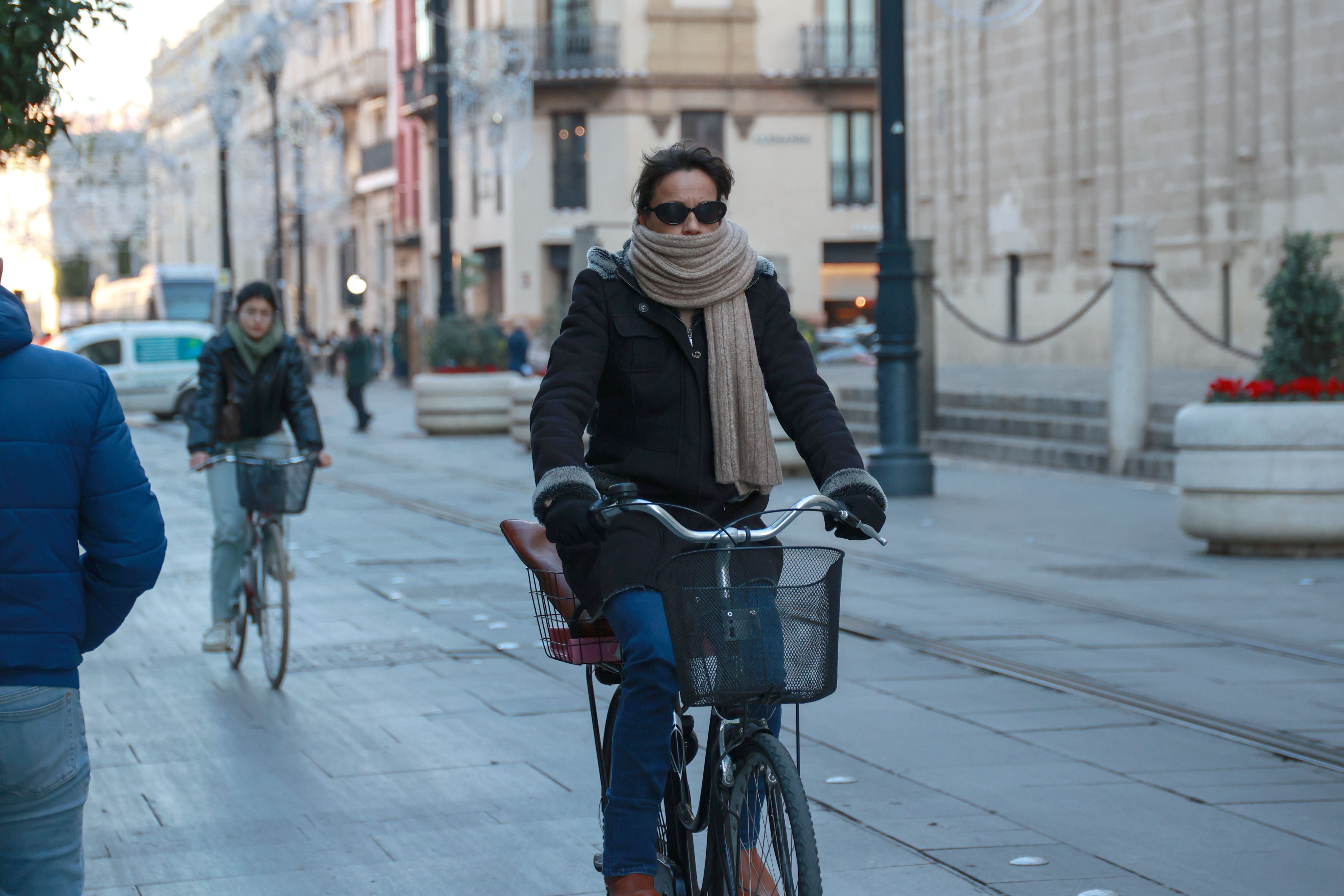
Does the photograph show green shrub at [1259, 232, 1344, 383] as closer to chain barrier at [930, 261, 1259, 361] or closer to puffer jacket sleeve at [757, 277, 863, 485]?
chain barrier at [930, 261, 1259, 361]

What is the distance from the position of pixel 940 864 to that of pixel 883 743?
4.75 feet

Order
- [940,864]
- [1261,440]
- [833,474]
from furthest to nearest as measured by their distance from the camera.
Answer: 1. [1261,440]
2. [940,864]
3. [833,474]

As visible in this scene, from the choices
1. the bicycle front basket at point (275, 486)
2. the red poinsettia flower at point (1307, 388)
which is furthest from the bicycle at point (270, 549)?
the red poinsettia flower at point (1307, 388)

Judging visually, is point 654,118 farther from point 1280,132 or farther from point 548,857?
point 548,857

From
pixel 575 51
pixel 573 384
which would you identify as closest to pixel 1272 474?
pixel 573 384

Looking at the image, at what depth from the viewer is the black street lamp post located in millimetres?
25719

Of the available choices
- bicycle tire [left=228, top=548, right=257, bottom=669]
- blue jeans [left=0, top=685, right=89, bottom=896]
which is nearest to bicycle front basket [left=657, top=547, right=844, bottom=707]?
blue jeans [left=0, top=685, right=89, bottom=896]

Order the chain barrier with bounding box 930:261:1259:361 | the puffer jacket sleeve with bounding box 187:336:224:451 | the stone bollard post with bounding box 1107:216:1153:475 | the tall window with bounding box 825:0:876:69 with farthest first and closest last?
the tall window with bounding box 825:0:876:69, the stone bollard post with bounding box 1107:216:1153:475, the chain barrier with bounding box 930:261:1259:361, the puffer jacket sleeve with bounding box 187:336:224:451

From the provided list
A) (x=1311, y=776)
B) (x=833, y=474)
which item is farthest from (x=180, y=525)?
(x=833, y=474)

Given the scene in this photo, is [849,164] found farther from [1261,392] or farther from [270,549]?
[270,549]

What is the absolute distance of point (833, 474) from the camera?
3699 millimetres

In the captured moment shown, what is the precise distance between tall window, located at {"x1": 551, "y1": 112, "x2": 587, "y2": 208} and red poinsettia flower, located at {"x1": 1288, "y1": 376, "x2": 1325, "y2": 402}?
36.2 m

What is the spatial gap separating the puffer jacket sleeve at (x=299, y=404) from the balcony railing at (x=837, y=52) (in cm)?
3916

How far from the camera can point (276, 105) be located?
36.2 meters
